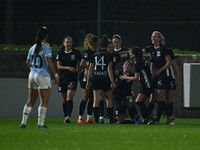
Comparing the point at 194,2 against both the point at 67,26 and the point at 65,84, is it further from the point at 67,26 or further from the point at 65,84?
the point at 65,84

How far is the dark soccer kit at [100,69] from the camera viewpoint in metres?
15.7

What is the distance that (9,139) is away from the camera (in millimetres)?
10781

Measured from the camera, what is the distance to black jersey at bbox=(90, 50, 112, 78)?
51.5 ft

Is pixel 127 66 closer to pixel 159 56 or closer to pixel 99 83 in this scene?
pixel 159 56

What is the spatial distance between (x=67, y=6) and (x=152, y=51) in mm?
4862

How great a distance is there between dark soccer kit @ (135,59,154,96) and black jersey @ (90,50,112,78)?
717 millimetres

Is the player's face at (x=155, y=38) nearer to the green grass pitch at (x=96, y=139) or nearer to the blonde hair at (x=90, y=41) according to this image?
the blonde hair at (x=90, y=41)

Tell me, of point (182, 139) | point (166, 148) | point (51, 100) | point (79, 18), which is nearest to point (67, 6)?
point (79, 18)

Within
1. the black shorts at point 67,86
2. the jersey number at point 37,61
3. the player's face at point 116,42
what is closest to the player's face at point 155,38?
the player's face at point 116,42

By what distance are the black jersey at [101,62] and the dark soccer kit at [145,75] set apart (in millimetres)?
717

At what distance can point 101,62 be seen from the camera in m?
15.7

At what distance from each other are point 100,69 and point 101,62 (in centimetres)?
16

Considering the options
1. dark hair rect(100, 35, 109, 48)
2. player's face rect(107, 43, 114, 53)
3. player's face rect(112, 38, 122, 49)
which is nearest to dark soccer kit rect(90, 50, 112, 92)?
dark hair rect(100, 35, 109, 48)

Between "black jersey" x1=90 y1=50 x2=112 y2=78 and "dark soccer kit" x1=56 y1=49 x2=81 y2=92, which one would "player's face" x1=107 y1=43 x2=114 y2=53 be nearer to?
"black jersey" x1=90 y1=50 x2=112 y2=78
